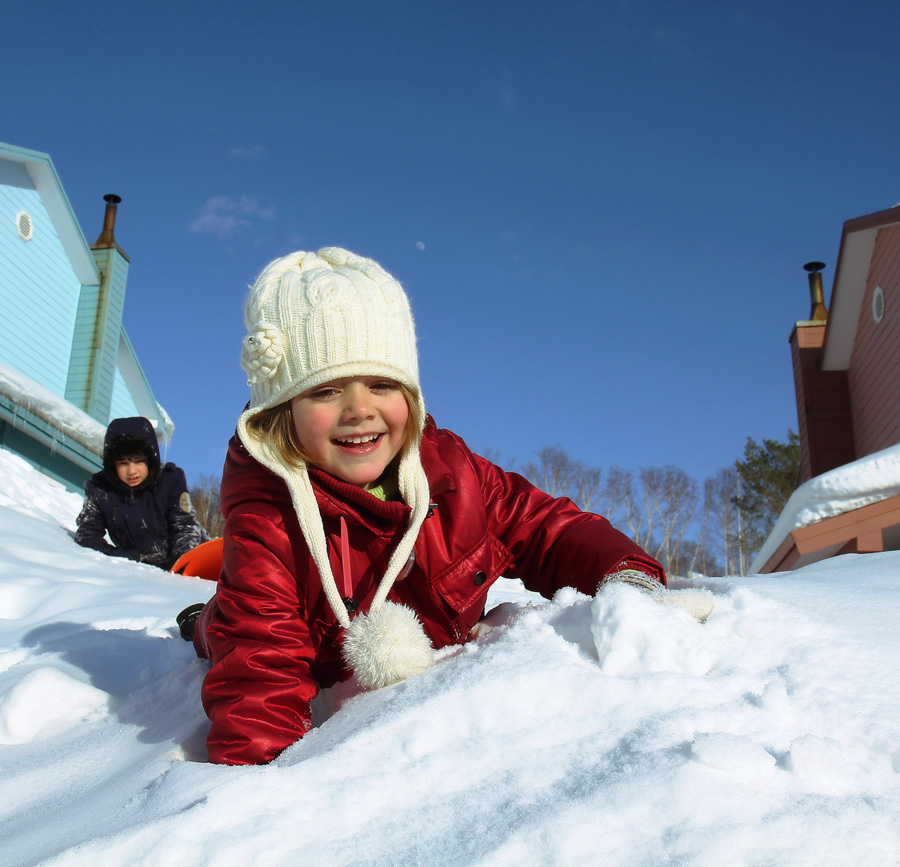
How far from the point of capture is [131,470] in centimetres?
586

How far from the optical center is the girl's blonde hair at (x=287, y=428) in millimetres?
2004

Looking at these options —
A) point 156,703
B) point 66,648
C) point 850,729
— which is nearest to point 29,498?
point 66,648

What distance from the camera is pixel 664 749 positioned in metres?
1.04

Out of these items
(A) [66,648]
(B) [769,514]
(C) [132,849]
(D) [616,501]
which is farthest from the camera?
(D) [616,501]

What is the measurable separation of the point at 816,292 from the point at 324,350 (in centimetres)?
1306

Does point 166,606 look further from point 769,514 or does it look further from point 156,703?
point 769,514

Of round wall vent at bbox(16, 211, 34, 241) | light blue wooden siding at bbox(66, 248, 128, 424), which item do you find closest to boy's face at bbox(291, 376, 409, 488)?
round wall vent at bbox(16, 211, 34, 241)

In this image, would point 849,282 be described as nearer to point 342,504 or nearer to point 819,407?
point 819,407

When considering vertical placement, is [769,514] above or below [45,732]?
above

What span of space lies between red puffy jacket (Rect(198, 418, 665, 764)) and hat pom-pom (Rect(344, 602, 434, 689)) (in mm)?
188

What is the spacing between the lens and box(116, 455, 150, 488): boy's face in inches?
230

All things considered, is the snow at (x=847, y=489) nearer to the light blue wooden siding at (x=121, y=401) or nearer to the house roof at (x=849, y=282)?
the house roof at (x=849, y=282)

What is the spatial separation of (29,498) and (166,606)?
16.8ft

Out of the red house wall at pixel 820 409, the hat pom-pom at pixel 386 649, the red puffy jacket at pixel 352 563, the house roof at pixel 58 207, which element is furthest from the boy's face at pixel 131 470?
the red house wall at pixel 820 409
